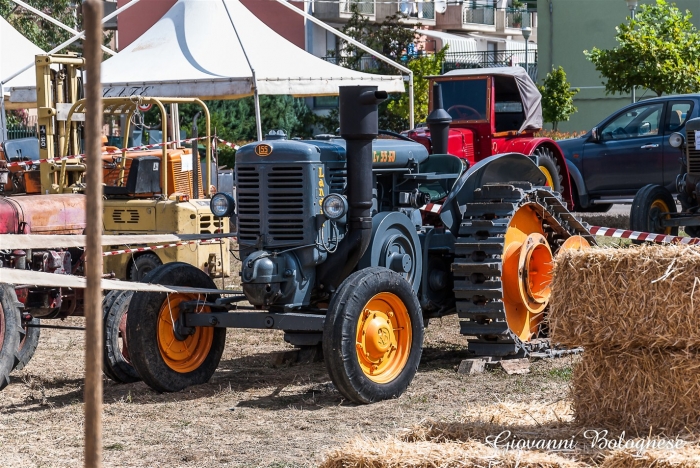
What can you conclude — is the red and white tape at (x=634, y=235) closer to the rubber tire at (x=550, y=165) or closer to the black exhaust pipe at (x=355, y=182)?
the black exhaust pipe at (x=355, y=182)

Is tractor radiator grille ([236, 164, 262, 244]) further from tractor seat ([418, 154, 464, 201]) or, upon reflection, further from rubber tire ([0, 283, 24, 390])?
tractor seat ([418, 154, 464, 201])

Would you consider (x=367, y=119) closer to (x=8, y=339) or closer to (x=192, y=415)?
(x=192, y=415)

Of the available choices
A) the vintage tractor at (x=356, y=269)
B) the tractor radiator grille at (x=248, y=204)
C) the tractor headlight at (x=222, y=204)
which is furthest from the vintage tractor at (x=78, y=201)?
the tractor radiator grille at (x=248, y=204)

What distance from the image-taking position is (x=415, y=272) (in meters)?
7.24

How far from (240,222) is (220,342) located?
32.7 inches

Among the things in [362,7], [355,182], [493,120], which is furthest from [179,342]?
[362,7]

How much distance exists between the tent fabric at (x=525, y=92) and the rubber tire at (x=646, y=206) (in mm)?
2384

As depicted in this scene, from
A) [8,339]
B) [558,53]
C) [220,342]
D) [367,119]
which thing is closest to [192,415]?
[220,342]

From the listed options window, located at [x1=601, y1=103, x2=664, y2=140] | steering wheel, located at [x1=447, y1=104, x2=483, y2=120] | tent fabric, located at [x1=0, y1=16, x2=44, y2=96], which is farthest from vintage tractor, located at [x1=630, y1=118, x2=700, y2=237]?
tent fabric, located at [x1=0, y1=16, x2=44, y2=96]

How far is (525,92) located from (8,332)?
9558 mm

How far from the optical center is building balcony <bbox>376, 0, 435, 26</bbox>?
3853 centimetres

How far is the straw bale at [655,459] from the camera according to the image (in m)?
3.80

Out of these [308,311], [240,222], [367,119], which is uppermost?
[367,119]

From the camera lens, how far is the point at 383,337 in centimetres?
647
